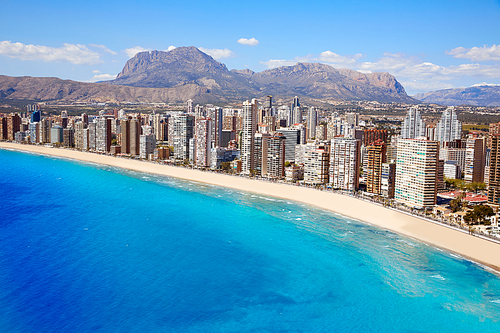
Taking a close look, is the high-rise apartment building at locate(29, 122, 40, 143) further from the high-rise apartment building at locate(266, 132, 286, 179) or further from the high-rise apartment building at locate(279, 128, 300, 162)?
the high-rise apartment building at locate(266, 132, 286, 179)

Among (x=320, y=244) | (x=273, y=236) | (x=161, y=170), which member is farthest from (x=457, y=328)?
(x=161, y=170)

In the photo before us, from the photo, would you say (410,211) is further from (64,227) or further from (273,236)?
(64,227)

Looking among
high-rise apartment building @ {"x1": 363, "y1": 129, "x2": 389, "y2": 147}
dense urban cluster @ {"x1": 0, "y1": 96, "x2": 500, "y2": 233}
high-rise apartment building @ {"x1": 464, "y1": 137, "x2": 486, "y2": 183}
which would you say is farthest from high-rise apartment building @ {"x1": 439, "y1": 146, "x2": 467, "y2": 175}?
high-rise apartment building @ {"x1": 363, "y1": 129, "x2": 389, "y2": 147}

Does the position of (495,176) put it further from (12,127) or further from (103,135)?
(12,127)

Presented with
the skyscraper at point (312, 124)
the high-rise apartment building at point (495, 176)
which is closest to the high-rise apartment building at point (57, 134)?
the skyscraper at point (312, 124)

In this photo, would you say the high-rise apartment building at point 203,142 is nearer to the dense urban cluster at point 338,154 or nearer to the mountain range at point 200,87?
the dense urban cluster at point 338,154

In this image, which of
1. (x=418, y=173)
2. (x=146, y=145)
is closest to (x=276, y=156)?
(x=418, y=173)
